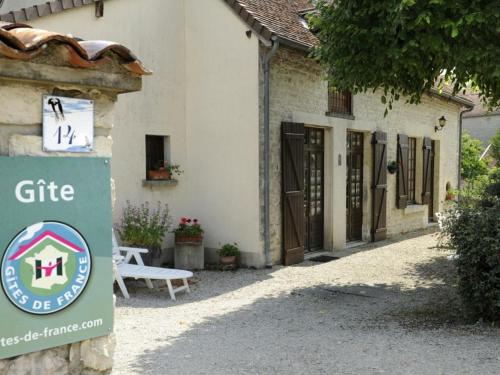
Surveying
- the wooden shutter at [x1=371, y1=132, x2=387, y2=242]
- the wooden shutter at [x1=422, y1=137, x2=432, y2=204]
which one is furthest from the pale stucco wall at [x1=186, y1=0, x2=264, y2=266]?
the wooden shutter at [x1=422, y1=137, x2=432, y2=204]

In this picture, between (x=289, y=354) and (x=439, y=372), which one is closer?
(x=439, y=372)

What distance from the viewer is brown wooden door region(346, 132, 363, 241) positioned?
10.9 m

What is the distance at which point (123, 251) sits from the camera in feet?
25.1

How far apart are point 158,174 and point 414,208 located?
712 cm

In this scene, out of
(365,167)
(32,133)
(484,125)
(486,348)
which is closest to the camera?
(32,133)

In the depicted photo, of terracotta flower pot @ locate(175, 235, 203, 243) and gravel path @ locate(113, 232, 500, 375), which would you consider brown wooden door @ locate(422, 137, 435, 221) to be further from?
terracotta flower pot @ locate(175, 235, 203, 243)

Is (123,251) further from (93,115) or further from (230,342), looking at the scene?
(93,115)

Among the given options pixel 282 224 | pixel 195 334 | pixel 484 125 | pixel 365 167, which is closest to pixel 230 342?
pixel 195 334

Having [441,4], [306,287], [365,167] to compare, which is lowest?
[306,287]

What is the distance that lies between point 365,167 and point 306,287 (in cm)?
470

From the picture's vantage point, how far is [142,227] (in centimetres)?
764

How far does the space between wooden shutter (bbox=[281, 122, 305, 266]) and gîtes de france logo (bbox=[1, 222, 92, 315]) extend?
5.98 metres

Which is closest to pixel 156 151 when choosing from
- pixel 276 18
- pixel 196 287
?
pixel 196 287

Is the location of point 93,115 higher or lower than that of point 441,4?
lower
